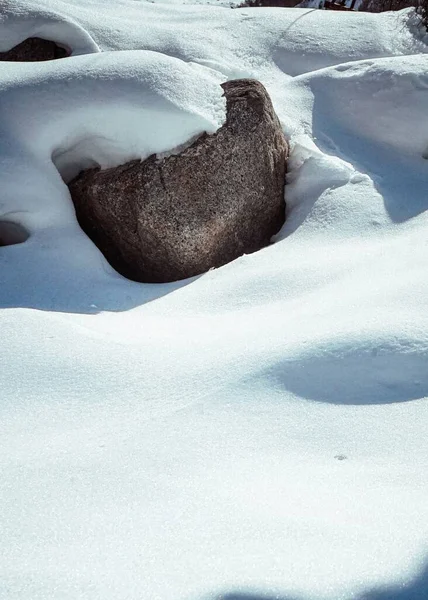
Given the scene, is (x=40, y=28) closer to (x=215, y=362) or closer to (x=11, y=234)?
(x=11, y=234)

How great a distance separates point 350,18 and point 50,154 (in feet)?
10.9

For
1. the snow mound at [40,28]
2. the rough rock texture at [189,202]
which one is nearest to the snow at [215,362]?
the snow mound at [40,28]

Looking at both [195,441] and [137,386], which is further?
[137,386]

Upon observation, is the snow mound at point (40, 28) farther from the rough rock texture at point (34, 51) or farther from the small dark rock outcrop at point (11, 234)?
the small dark rock outcrop at point (11, 234)

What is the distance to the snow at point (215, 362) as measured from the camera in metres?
1.65

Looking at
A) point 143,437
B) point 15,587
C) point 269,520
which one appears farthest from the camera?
point 143,437

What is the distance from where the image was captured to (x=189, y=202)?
3.90 metres

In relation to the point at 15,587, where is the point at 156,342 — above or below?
below

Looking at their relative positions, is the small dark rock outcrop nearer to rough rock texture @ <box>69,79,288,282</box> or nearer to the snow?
the snow

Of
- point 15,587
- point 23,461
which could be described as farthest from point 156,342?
point 15,587

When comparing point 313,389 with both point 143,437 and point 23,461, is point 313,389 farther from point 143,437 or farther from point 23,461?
point 23,461

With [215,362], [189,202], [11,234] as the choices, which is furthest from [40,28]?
[215,362]

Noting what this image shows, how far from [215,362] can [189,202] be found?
1470 millimetres

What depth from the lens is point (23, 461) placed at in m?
2.07
